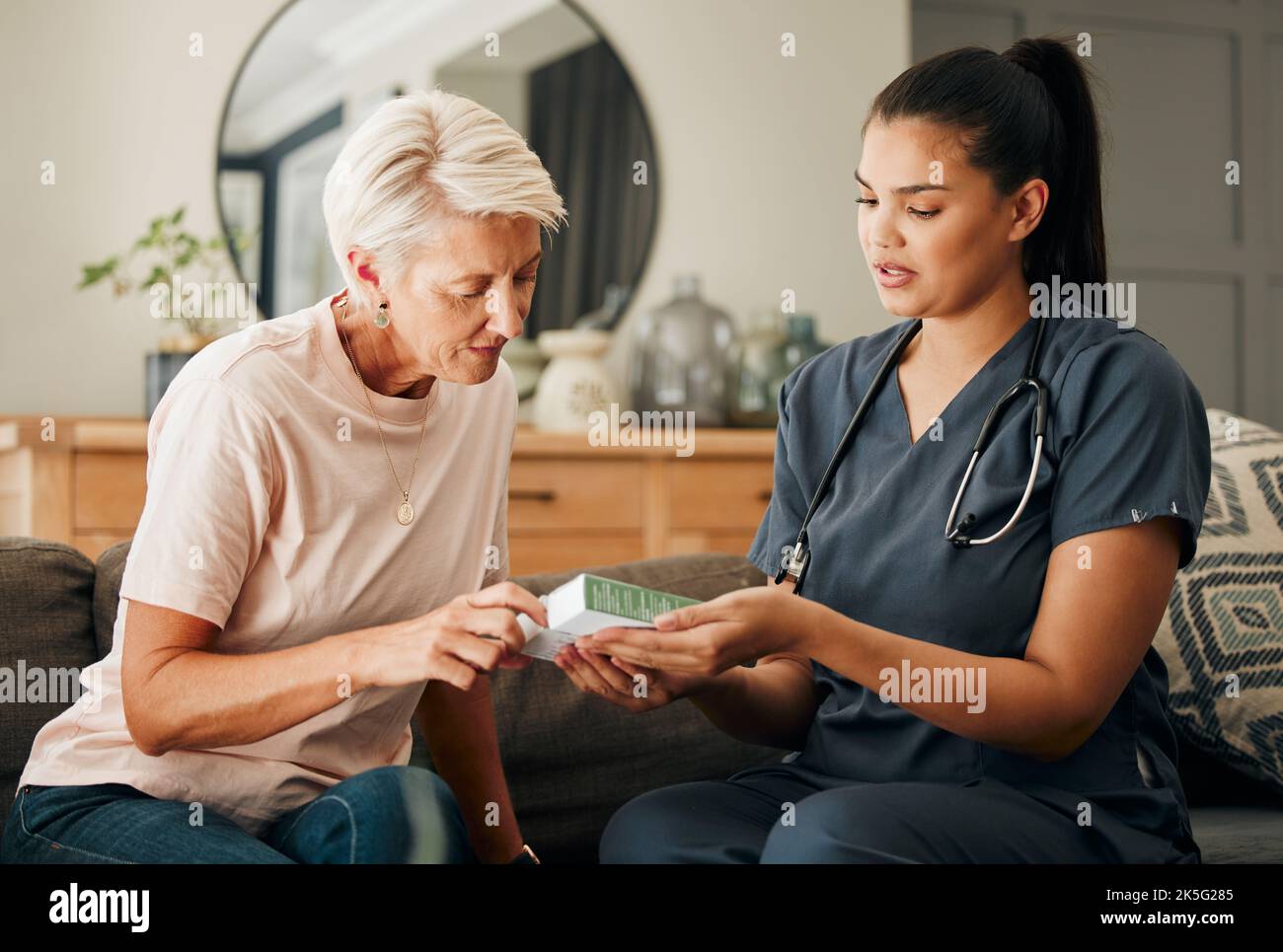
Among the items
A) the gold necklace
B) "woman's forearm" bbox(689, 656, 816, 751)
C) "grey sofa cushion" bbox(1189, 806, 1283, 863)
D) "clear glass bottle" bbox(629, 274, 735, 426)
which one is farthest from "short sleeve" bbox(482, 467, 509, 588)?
"clear glass bottle" bbox(629, 274, 735, 426)

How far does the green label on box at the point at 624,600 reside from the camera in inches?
42.0

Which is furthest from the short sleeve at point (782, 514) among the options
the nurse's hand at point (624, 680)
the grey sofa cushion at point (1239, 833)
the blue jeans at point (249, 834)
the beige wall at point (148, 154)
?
the beige wall at point (148, 154)

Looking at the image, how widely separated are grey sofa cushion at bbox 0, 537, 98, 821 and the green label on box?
0.77 meters

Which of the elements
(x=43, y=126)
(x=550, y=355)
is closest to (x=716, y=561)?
(x=550, y=355)

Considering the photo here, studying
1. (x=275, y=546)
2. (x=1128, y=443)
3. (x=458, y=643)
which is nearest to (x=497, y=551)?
(x=275, y=546)

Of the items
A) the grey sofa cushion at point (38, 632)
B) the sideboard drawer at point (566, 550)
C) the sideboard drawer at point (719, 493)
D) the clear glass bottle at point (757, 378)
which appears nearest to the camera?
the grey sofa cushion at point (38, 632)

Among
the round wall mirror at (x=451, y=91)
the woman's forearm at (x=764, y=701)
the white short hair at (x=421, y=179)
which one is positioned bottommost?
the woman's forearm at (x=764, y=701)

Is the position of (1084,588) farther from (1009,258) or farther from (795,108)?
(795,108)

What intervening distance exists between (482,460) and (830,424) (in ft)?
1.35

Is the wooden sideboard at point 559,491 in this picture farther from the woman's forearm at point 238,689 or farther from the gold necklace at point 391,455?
the woman's forearm at point 238,689

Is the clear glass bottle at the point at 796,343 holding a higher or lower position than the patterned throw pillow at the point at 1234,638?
higher

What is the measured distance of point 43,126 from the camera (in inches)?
124

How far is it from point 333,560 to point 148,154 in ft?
7.64

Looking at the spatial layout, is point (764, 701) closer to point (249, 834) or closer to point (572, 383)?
point (249, 834)
